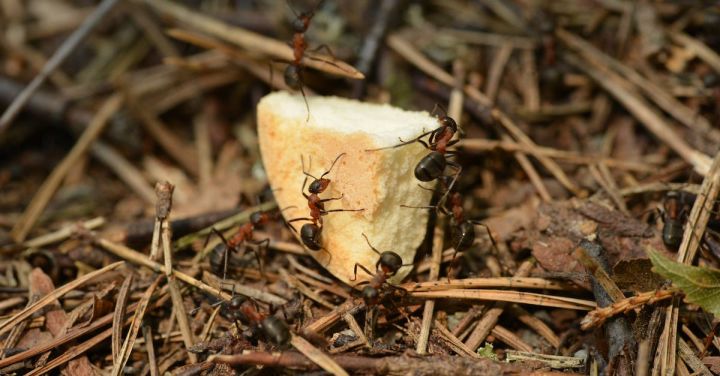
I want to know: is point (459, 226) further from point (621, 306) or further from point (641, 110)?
point (641, 110)

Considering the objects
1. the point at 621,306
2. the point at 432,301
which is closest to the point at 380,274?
the point at 432,301

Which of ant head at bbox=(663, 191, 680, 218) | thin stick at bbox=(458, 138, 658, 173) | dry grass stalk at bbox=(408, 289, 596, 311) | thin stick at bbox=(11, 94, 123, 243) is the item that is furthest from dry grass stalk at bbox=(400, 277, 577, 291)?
thin stick at bbox=(11, 94, 123, 243)

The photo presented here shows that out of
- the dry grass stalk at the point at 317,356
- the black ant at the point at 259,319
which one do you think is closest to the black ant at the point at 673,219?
the dry grass stalk at the point at 317,356

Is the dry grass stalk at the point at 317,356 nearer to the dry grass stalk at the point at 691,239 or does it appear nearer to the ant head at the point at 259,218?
the ant head at the point at 259,218

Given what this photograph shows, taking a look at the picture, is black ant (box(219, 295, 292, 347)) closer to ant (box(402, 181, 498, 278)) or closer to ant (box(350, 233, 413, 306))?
ant (box(350, 233, 413, 306))

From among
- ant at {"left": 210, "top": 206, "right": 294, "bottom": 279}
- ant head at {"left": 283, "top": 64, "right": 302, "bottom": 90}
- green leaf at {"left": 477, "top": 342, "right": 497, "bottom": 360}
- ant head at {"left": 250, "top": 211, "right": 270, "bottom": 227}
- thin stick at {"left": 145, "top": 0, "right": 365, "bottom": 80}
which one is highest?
thin stick at {"left": 145, "top": 0, "right": 365, "bottom": 80}

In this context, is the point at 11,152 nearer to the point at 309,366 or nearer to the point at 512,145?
the point at 309,366
